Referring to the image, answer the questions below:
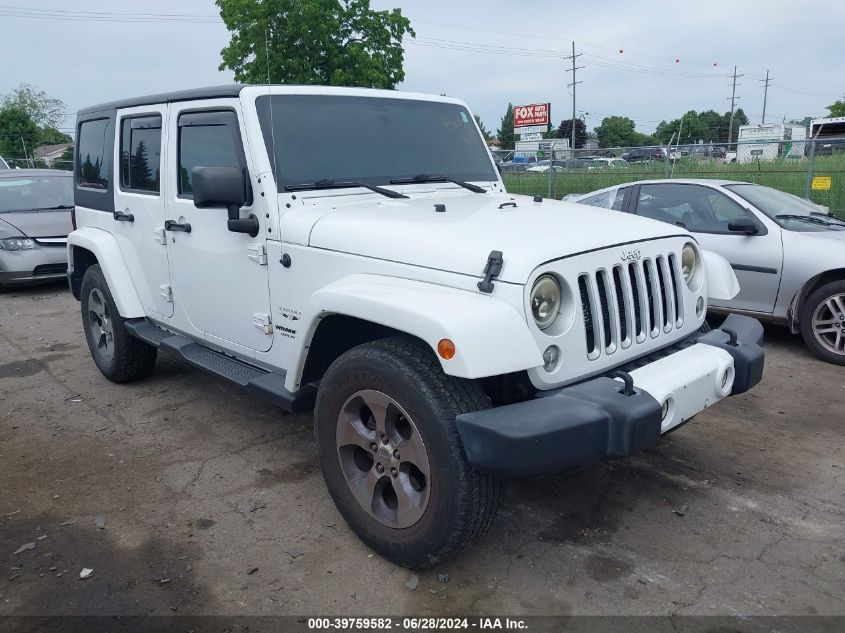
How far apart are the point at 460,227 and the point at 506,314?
0.65 meters

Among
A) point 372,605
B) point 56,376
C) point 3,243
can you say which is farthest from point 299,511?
point 3,243

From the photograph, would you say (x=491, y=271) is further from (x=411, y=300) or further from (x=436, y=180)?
(x=436, y=180)

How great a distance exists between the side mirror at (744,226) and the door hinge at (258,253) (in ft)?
14.9

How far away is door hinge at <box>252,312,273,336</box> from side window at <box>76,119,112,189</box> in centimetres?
222

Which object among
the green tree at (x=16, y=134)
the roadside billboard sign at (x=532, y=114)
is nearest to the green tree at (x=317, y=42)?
the roadside billboard sign at (x=532, y=114)

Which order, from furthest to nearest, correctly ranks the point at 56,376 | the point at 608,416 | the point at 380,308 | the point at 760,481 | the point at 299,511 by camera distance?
the point at 56,376 < the point at 760,481 < the point at 299,511 < the point at 380,308 < the point at 608,416

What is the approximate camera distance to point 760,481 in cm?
371

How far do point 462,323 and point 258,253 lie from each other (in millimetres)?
1521

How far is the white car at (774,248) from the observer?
5734 millimetres

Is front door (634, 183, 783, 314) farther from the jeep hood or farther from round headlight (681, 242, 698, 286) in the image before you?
the jeep hood

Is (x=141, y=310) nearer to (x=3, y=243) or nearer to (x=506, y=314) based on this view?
(x=506, y=314)

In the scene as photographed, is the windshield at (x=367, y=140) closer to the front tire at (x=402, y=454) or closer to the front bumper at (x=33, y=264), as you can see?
the front tire at (x=402, y=454)

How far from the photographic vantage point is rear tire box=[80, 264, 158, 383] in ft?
16.9

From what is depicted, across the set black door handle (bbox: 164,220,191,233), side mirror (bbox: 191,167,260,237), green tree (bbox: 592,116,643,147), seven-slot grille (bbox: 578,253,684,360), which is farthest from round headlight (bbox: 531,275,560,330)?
green tree (bbox: 592,116,643,147)
